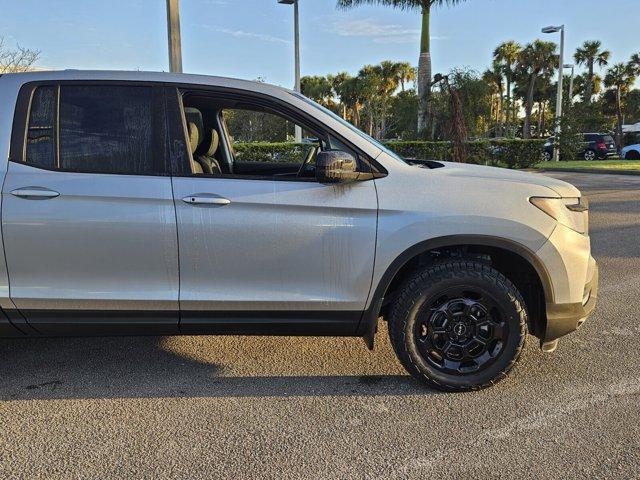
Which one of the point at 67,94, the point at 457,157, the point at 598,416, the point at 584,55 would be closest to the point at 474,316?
the point at 598,416

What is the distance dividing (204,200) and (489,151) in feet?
59.6

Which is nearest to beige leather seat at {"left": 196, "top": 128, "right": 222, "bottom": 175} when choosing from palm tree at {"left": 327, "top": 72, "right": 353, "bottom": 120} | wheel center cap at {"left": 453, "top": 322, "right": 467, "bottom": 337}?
wheel center cap at {"left": 453, "top": 322, "right": 467, "bottom": 337}

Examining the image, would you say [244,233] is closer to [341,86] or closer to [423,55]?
[423,55]

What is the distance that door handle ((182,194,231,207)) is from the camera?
3039mm

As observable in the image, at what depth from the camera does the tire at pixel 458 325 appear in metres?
3.17

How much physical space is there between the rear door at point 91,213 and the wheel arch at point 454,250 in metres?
1.15

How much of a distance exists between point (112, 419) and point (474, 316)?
7.04ft

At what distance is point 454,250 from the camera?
332cm

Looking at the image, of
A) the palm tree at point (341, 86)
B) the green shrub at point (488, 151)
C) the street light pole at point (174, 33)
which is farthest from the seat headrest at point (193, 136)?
the palm tree at point (341, 86)

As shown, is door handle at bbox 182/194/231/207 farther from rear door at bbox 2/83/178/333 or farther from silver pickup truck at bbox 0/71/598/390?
rear door at bbox 2/83/178/333

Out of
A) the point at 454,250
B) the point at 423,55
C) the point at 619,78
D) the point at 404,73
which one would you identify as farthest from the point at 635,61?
the point at 454,250

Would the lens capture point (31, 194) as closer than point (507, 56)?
Yes

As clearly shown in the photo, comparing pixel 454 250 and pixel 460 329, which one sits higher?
pixel 454 250

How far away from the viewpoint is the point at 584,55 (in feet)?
186
